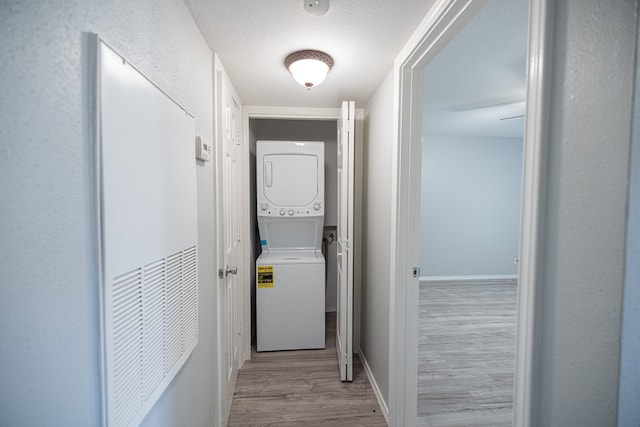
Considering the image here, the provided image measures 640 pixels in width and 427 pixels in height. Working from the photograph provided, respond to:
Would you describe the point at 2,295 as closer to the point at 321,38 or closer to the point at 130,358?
the point at 130,358

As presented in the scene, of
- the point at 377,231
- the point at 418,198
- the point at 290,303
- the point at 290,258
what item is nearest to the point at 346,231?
the point at 377,231


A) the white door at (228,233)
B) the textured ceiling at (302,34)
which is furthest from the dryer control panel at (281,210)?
Answer: the textured ceiling at (302,34)

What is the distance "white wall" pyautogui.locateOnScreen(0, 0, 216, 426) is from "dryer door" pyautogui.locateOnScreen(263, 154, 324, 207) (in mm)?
1855

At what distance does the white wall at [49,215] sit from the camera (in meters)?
0.45

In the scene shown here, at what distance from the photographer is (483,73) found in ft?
6.53

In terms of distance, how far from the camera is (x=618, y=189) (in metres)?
0.49

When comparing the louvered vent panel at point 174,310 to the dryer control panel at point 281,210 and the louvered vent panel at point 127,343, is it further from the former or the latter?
the dryer control panel at point 281,210

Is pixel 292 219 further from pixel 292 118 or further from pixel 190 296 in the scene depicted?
pixel 190 296

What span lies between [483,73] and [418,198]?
50.8 inches

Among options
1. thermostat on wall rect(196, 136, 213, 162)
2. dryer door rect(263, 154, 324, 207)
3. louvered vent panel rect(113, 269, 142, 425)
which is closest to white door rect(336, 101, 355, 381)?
dryer door rect(263, 154, 324, 207)

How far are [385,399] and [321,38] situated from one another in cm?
220

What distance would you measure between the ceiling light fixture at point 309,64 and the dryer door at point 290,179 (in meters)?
1.04

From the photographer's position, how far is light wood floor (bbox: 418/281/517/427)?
5.75 feet

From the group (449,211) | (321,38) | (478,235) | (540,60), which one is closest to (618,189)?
(540,60)
